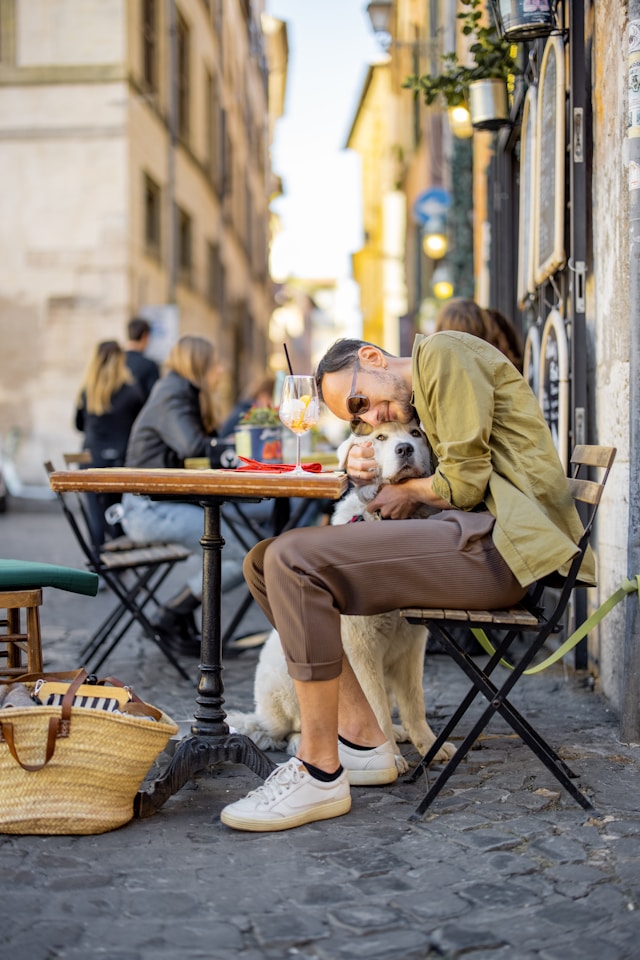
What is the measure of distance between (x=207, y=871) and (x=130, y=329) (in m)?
7.21

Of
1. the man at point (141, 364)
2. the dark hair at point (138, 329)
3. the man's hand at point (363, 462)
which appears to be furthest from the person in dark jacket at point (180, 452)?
the dark hair at point (138, 329)

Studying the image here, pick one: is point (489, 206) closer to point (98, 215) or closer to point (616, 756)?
point (616, 756)

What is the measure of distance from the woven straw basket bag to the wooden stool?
25.5 inches

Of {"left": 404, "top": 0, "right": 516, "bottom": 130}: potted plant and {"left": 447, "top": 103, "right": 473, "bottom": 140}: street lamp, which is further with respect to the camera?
{"left": 447, "top": 103, "right": 473, "bottom": 140}: street lamp

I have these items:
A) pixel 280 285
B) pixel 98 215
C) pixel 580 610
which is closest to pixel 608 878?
pixel 580 610

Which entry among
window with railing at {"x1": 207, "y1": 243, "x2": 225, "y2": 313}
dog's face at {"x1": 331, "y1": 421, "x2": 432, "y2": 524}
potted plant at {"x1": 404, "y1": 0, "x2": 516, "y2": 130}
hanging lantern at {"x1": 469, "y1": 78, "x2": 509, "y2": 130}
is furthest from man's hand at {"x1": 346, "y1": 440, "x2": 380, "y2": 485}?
window with railing at {"x1": 207, "y1": 243, "x2": 225, "y2": 313}

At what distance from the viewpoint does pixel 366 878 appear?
2715 millimetres

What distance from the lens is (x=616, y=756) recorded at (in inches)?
148

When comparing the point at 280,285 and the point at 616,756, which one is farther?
the point at 280,285

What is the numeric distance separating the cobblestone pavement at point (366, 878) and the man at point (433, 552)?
172 mm

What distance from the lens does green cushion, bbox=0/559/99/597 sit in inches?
143

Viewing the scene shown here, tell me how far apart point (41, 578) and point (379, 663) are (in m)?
1.18

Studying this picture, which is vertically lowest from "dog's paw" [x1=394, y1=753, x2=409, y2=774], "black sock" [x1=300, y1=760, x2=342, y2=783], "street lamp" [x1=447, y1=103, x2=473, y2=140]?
"dog's paw" [x1=394, y1=753, x2=409, y2=774]

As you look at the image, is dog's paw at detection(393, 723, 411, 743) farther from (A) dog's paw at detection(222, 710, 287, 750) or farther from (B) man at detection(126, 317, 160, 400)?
(B) man at detection(126, 317, 160, 400)
